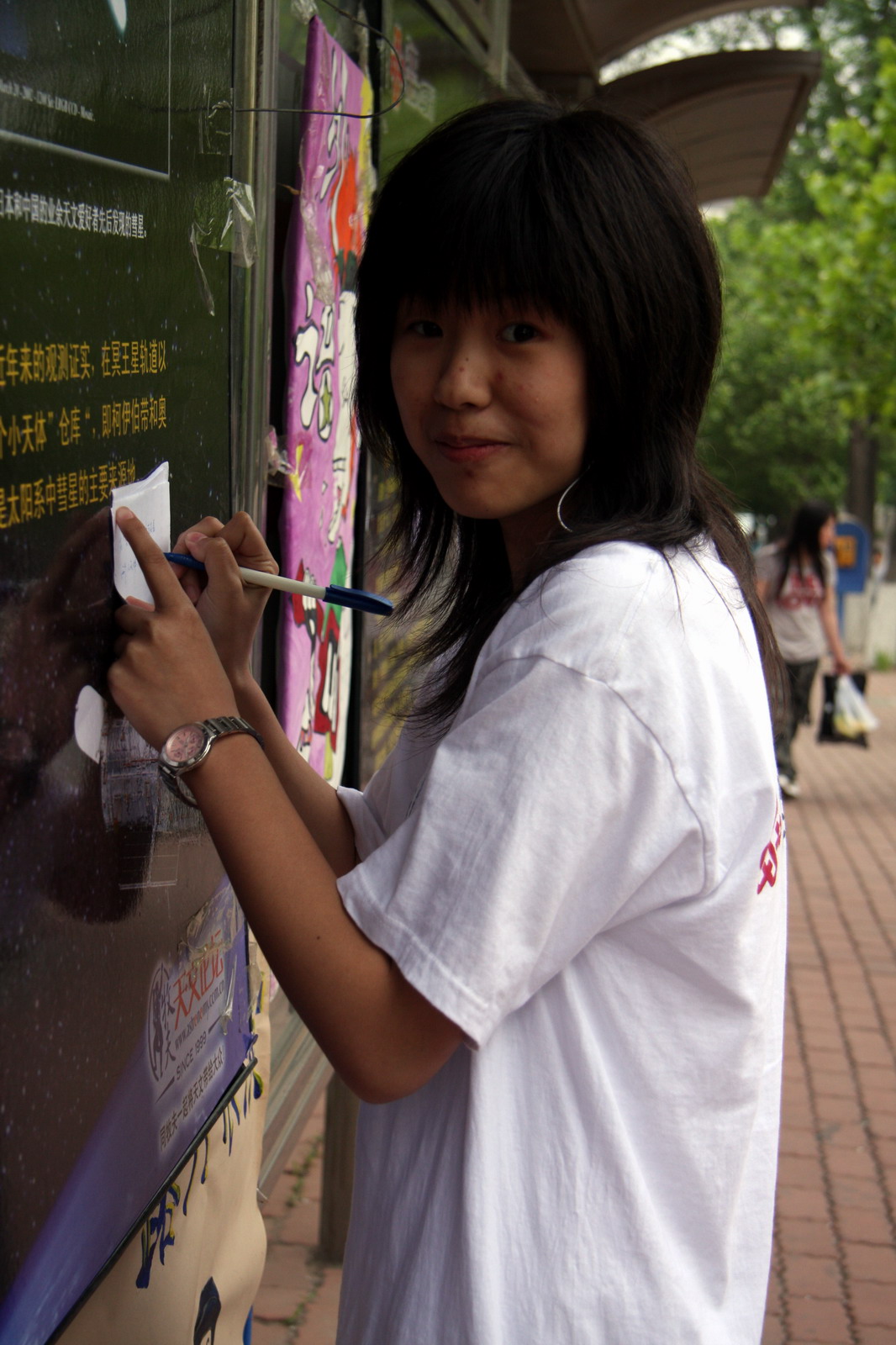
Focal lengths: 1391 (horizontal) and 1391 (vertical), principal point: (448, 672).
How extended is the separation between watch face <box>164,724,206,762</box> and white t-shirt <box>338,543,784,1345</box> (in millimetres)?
166

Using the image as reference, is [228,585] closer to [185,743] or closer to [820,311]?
[185,743]

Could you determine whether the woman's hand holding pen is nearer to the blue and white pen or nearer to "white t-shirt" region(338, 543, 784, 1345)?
the blue and white pen

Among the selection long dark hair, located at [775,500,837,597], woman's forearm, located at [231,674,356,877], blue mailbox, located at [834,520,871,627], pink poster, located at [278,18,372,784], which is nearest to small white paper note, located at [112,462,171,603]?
woman's forearm, located at [231,674,356,877]

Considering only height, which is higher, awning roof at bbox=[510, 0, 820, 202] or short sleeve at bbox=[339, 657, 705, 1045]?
awning roof at bbox=[510, 0, 820, 202]

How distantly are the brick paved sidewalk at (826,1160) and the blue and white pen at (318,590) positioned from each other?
0.67m

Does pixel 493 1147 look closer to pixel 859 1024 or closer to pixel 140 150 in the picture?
pixel 140 150

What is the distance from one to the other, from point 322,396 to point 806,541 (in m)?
6.15

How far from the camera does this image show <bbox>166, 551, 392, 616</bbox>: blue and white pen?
1338 mm

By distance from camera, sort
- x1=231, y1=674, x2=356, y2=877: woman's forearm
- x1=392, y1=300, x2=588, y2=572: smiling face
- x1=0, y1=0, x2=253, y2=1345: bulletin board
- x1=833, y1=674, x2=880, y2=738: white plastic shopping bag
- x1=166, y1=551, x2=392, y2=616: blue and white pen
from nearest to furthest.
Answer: x1=0, y1=0, x2=253, y2=1345: bulletin board, x1=392, y1=300, x2=588, y2=572: smiling face, x1=166, y1=551, x2=392, y2=616: blue and white pen, x1=231, y1=674, x2=356, y2=877: woman's forearm, x1=833, y1=674, x2=880, y2=738: white plastic shopping bag

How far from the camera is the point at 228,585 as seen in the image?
55.3 inches

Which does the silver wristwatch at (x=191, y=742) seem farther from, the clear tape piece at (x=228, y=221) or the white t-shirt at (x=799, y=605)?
the white t-shirt at (x=799, y=605)

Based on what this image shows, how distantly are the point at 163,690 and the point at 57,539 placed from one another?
0.53 feet

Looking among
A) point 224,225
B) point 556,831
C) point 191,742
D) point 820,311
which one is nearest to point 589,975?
point 556,831

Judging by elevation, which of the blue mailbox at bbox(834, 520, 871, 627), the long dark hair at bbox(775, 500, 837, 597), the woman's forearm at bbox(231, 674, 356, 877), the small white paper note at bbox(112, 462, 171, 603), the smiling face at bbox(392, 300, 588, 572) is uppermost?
the smiling face at bbox(392, 300, 588, 572)
